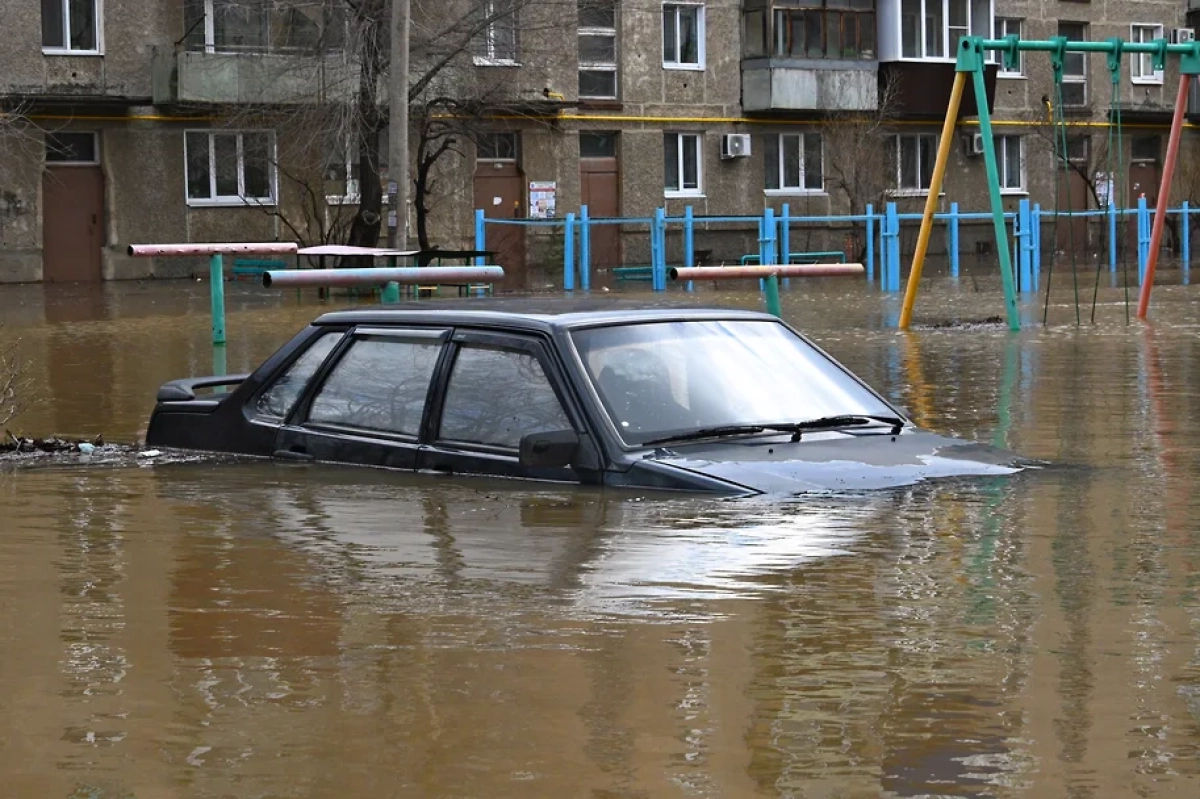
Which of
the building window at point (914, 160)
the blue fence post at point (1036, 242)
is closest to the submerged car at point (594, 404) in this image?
the blue fence post at point (1036, 242)

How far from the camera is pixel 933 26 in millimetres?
49688

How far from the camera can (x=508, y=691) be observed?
15.6 feet

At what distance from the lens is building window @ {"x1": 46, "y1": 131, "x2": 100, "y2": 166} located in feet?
128

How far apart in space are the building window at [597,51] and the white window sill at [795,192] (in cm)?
474

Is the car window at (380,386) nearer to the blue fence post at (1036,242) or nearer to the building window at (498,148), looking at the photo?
the blue fence post at (1036,242)

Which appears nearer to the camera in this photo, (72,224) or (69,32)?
(69,32)

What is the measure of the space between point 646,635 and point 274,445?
357 cm

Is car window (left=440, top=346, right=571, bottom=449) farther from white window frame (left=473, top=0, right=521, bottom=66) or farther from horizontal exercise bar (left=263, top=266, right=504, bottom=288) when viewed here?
white window frame (left=473, top=0, right=521, bottom=66)

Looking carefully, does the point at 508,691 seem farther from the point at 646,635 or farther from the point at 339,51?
the point at 339,51

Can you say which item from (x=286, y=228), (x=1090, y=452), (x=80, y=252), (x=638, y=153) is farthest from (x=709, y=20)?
(x=1090, y=452)

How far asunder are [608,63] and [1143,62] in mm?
16647

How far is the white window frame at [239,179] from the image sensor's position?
40.4 meters

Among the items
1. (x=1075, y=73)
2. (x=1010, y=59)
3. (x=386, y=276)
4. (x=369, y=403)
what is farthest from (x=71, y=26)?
(x=369, y=403)

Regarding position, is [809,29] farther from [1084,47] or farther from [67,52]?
[1084,47]
